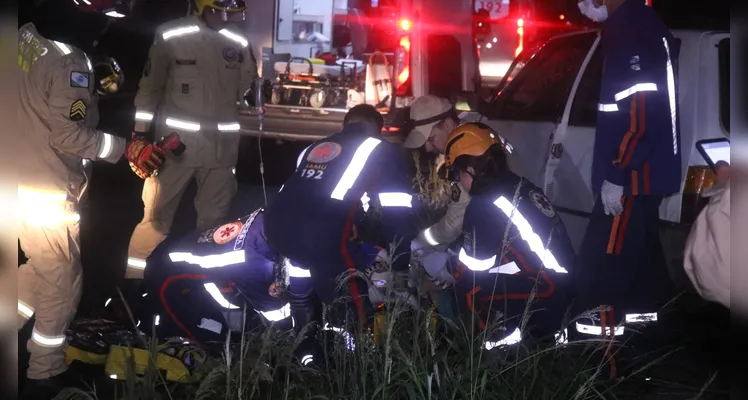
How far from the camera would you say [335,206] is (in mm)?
3875

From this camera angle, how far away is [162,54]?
561 cm

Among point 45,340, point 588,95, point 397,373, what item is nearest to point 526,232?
point 397,373

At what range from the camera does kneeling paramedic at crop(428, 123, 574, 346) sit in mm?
3834

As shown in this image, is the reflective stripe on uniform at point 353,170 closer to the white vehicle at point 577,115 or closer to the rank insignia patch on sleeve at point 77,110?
the rank insignia patch on sleeve at point 77,110

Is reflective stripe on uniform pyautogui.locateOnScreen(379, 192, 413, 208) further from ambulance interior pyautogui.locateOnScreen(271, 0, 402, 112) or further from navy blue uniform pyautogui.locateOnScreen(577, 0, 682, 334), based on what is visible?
ambulance interior pyautogui.locateOnScreen(271, 0, 402, 112)

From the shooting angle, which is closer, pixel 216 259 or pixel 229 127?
pixel 216 259

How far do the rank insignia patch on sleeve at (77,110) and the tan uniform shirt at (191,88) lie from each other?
1481 millimetres

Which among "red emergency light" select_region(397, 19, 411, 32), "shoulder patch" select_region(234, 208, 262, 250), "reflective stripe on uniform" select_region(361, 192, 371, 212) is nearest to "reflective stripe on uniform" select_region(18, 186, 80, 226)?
"shoulder patch" select_region(234, 208, 262, 250)

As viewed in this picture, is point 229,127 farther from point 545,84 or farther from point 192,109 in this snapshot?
point 545,84

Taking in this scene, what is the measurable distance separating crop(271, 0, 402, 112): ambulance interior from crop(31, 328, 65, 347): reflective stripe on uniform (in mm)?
5188

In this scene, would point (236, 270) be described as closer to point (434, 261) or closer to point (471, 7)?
point (434, 261)

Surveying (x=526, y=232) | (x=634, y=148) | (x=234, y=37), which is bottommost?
(x=526, y=232)

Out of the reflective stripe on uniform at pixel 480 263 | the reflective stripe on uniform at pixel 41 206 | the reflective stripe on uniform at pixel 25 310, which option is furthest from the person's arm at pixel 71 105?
the reflective stripe on uniform at pixel 480 263

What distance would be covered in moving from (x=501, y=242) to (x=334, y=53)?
22.7 ft
